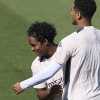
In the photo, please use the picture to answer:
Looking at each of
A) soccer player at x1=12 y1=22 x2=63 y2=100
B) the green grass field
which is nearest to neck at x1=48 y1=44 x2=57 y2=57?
soccer player at x1=12 y1=22 x2=63 y2=100

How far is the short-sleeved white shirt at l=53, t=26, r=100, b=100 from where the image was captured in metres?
4.24

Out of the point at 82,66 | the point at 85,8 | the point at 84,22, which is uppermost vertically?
the point at 85,8

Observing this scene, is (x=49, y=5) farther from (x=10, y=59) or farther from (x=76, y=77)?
(x=76, y=77)

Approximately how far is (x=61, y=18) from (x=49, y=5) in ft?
1.91

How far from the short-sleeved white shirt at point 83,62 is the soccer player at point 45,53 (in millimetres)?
344

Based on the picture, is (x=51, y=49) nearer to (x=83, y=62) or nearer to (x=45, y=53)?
(x=45, y=53)

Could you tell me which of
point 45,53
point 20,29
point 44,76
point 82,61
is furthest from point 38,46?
point 20,29

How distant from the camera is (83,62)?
14.0 feet

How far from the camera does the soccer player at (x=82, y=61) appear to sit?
4246 millimetres

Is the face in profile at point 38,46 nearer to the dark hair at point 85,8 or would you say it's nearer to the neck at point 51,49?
the neck at point 51,49

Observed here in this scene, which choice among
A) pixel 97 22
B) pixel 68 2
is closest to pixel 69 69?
pixel 97 22

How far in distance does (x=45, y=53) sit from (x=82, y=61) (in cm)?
59

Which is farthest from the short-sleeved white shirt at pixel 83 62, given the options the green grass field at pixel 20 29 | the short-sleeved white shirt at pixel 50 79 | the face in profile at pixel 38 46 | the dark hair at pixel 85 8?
the green grass field at pixel 20 29

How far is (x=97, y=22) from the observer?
10.6 m
